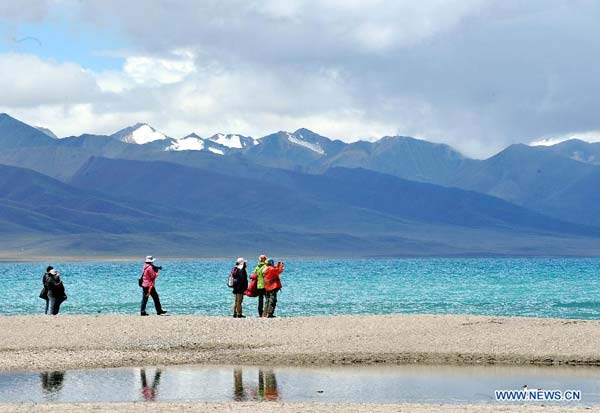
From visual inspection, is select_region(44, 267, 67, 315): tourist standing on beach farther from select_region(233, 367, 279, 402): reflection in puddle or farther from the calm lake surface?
select_region(233, 367, 279, 402): reflection in puddle

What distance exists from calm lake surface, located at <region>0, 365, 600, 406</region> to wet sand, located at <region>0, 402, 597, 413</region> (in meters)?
0.84

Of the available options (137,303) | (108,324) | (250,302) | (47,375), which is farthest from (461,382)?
(137,303)

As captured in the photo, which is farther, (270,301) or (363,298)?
(363,298)

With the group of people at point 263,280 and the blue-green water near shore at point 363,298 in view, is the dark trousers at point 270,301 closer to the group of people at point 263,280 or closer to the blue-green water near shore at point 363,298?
the group of people at point 263,280

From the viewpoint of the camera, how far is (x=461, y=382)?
70.3 feet

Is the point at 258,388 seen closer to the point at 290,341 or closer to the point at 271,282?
the point at 290,341

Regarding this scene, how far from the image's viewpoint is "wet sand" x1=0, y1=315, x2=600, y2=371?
967 inches

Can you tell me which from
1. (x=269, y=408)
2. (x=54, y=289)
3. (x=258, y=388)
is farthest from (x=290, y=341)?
(x=54, y=289)

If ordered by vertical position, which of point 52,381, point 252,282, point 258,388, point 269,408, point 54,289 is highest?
point 252,282

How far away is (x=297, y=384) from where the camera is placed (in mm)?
21266

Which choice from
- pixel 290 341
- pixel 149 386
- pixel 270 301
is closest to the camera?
pixel 149 386

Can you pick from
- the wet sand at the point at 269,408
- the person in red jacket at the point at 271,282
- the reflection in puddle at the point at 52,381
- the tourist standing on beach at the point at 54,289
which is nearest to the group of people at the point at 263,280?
the person in red jacket at the point at 271,282

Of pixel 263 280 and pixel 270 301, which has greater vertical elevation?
pixel 263 280

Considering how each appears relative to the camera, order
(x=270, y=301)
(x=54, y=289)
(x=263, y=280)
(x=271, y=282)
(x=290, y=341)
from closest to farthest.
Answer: (x=290, y=341) < (x=271, y=282) < (x=270, y=301) < (x=263, y=280) < (x=54, y=289)
